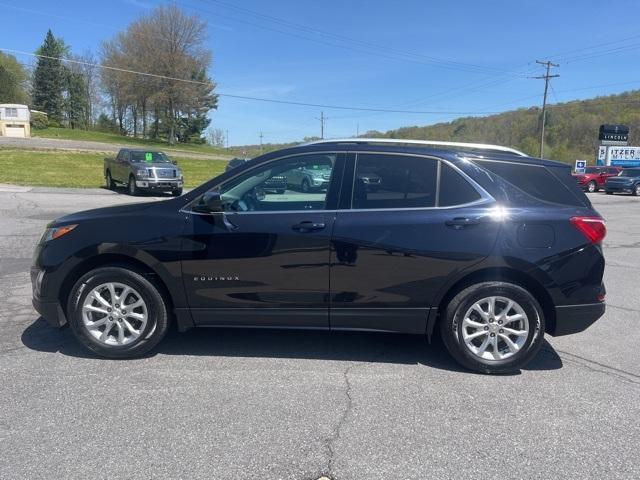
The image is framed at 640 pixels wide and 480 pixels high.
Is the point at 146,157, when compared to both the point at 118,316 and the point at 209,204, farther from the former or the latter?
the point at 209,204

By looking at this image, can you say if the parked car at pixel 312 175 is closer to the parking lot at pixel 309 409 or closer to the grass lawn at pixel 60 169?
the parking lot at pixel 309 409

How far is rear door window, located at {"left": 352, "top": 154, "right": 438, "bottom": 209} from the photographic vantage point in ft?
13.4

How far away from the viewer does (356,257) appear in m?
3.98

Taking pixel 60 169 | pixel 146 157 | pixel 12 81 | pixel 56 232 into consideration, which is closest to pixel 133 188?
pixel 146 157

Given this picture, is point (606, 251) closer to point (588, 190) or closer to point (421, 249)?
point (421, 249)

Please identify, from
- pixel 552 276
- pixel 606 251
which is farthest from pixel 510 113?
pixel 552 276

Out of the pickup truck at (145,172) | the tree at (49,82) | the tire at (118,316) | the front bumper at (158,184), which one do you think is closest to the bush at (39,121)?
the tree at (49,82)

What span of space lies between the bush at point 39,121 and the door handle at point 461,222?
76017mm

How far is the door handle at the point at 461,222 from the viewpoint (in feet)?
13.0

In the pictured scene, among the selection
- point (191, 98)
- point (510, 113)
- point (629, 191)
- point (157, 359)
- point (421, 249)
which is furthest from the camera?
point (510, 113)

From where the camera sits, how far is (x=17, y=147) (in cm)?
3716

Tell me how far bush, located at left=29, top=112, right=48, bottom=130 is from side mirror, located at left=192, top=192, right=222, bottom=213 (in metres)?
74.8

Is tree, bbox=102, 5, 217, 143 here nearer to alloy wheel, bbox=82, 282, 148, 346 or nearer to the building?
the building

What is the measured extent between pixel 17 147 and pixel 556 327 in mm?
41431
